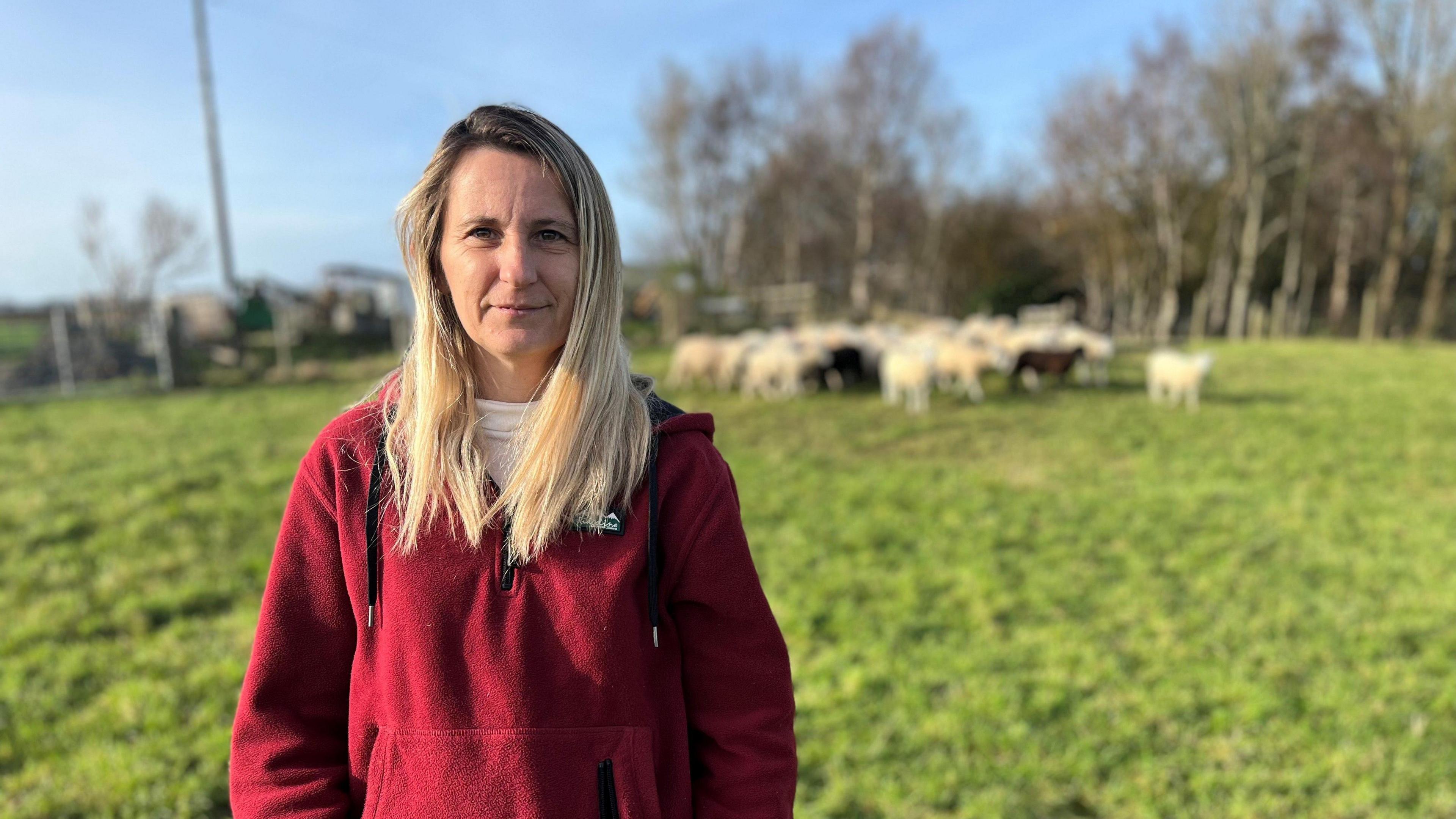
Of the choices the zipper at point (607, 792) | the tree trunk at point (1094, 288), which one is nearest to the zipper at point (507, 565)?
the zipper at point (607, 792)

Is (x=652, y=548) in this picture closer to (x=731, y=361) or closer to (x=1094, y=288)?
(x=731, y=361)

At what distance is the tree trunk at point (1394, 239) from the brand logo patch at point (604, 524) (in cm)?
3319

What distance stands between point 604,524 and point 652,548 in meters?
0.10

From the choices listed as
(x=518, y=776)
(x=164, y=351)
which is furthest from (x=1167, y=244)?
(x=518, y=776)

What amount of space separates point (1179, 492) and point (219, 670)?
26.6 feet

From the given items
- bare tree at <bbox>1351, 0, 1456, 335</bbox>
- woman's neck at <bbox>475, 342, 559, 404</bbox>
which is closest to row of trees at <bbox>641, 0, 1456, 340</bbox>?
bare tree at <bbox>1351, 0, 1456, 335</bbox>

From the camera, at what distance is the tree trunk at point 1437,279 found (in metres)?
25.4

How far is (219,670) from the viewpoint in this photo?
4113 millimetres

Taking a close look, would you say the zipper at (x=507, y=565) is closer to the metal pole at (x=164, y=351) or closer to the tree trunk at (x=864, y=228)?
the metal pole at (x=164, y=351)

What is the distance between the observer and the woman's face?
1.35 m

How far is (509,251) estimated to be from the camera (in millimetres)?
1350

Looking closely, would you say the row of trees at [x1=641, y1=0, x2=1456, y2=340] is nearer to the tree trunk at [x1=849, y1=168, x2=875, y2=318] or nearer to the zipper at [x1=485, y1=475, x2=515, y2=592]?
the tree trunk at [x1=849, y1=168, x2=875, y2=318]

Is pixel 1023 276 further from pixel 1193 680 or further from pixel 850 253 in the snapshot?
pixel 1193 680

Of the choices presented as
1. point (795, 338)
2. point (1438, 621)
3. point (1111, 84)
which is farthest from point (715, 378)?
point (1111, 84)
